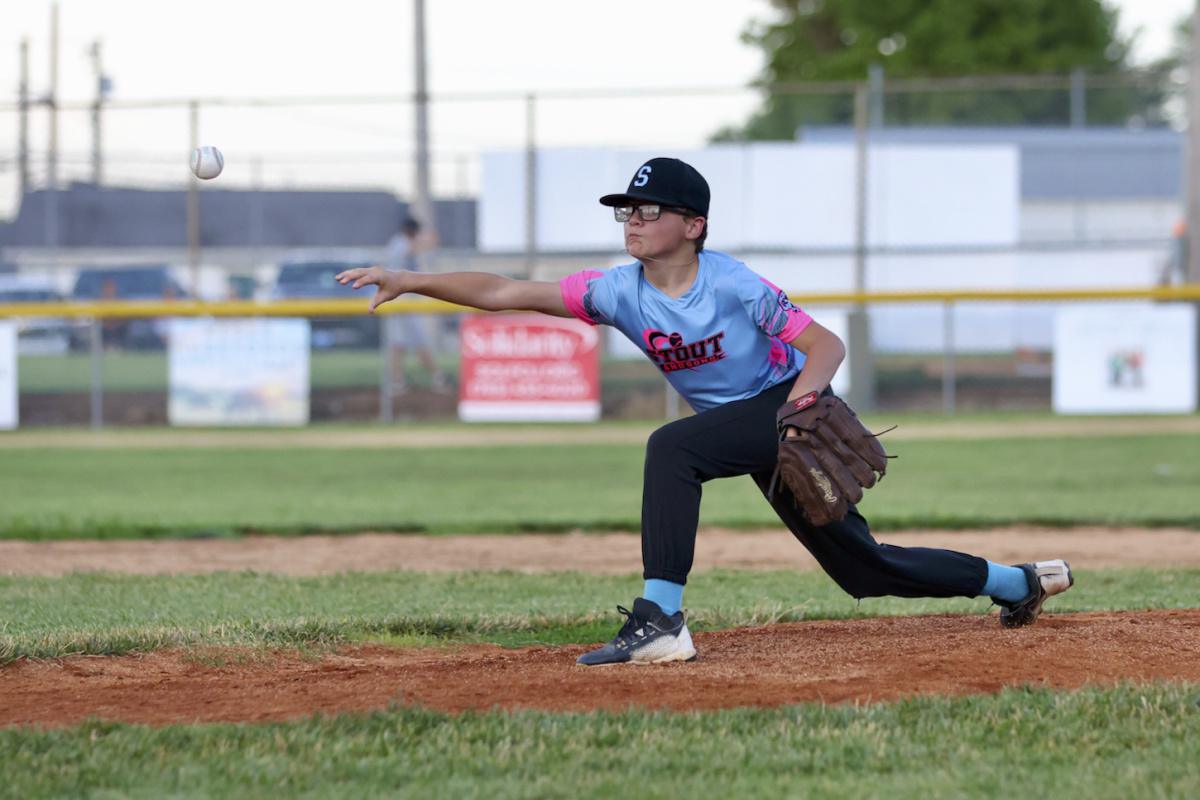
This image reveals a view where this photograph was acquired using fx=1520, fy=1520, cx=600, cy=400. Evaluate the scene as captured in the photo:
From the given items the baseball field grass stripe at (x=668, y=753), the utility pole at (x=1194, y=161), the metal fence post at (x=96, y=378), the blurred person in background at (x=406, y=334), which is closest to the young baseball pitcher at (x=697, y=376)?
the baseball field grass stripe at (x=668, y=753)

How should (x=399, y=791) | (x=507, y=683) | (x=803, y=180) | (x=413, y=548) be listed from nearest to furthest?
(x=399, y=791)
(x=507, y=683)
(x=413, y=548)
(x=803, y=180)

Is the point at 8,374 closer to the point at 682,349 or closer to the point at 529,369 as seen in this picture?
the point at 529,369

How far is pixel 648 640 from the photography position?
4391 millimetres

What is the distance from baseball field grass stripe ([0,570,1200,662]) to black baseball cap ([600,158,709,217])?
5.38 feet

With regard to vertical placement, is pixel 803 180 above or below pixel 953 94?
below

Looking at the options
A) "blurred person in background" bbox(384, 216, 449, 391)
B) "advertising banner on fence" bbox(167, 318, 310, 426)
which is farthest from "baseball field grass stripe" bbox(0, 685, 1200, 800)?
"blurred person in background" bbox(384, 216, 449, 391)

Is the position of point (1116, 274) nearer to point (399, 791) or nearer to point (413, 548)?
point (413, 548)

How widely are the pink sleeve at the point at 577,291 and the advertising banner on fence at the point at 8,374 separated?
14687 millimetres

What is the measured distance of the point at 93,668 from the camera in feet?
14.9

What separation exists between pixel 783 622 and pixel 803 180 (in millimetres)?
15255

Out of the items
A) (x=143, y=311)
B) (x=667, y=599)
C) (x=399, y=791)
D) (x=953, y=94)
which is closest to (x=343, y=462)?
(x=143, y=311)

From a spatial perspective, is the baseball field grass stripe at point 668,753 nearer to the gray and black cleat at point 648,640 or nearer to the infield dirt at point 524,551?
the gray and black cleat at point 648,640

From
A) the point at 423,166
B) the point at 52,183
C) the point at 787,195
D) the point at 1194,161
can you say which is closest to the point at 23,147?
the point at 52,183

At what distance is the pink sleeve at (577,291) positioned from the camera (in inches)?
178
